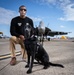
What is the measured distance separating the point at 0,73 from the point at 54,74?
4.83 feet

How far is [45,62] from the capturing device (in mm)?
4977

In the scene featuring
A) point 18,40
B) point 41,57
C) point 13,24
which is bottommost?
point 41,57

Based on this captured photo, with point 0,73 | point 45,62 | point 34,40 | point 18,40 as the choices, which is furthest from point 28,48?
point 18,40

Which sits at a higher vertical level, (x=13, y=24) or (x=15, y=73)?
(x=13, y=24)

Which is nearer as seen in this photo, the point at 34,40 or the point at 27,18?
the point at 34,40

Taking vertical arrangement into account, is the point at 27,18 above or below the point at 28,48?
above

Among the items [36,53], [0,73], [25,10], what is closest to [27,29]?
[36,53]

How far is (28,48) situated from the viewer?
4.79 meters

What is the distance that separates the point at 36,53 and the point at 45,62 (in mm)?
400

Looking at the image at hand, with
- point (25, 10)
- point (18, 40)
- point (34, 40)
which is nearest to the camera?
point (34, 40)

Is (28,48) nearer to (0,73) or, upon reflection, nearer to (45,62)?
(45,62)

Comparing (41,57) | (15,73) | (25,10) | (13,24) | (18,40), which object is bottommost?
(15,73)

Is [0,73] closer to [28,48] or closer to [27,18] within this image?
[28,48]

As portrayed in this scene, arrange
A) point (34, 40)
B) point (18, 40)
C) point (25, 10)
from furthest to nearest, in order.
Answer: point (18, 40)
point (25, 10)
point (34, 40)
